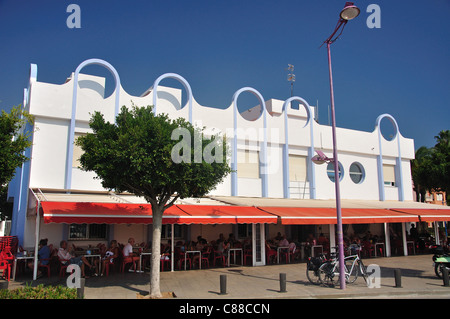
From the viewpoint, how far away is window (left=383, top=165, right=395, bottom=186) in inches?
918

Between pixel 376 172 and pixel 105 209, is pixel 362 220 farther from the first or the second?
pixel 105 209

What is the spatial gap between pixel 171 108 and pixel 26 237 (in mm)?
8184

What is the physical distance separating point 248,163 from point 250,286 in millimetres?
8063

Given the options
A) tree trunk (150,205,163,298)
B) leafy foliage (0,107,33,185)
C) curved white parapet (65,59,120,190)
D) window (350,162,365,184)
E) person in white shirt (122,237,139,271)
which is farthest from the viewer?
window (350,162,365,184)

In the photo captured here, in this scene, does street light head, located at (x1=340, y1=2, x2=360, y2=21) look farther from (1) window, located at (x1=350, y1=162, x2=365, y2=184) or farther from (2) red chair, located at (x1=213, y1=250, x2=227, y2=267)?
(1) window, located at (x1=350, y1=162, x2=365, y2=184)

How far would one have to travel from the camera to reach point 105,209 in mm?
12203

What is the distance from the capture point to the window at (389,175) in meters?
23.3

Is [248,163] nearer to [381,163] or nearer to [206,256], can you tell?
[206,256]

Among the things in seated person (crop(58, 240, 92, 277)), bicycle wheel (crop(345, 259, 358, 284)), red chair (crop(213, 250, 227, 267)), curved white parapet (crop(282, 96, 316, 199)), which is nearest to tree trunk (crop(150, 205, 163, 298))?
seated person (crop(58, 240, 92, 277))

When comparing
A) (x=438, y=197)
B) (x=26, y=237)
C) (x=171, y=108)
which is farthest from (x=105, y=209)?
(x=438, y=197)

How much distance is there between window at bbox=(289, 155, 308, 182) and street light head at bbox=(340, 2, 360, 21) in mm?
10338

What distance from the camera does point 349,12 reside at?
32.6 feet

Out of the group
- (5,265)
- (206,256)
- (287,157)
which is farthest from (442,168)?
(5,265)

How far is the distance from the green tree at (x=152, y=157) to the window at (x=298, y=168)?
32.5ft
